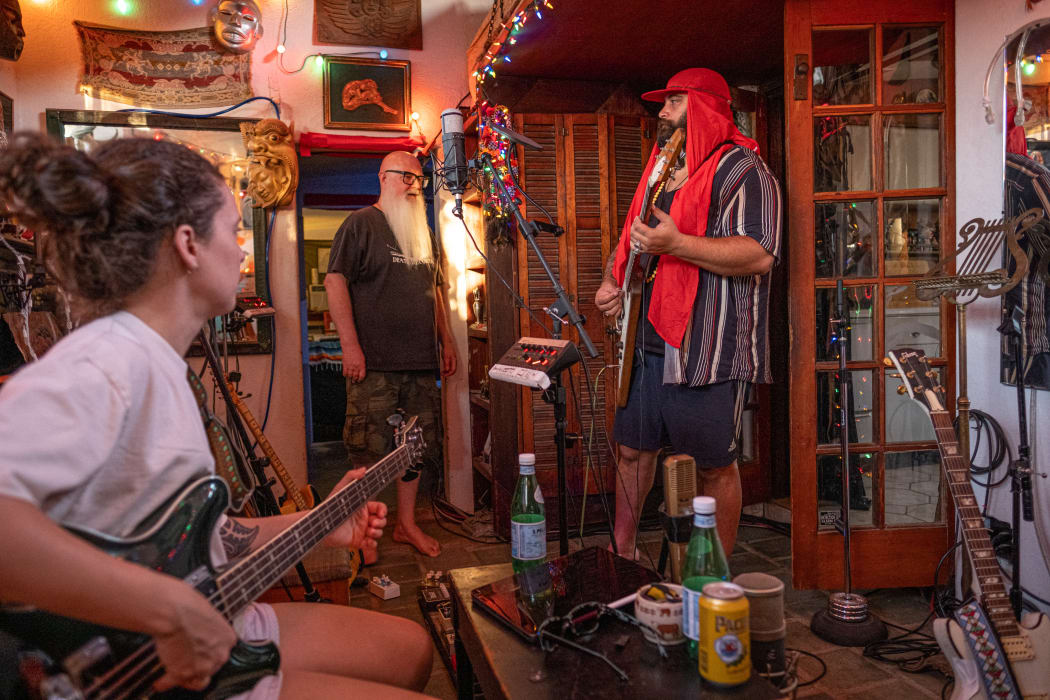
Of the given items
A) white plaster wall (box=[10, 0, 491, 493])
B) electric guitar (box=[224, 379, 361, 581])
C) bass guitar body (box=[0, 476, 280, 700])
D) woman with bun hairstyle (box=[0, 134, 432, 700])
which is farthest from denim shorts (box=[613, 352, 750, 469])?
white plaster wall (box=[10, 0, 491, 493])

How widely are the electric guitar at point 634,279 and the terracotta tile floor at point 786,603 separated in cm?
73

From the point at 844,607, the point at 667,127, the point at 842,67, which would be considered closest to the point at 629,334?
the point at 667,127

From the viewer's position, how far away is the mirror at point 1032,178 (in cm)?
210

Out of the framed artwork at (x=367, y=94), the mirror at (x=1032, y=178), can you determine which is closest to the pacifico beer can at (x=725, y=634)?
the mirror at (x=1032, y=178)

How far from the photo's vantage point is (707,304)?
2207mm

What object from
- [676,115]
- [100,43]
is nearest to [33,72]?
[100,43]

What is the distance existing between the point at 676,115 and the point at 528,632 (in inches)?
70.0

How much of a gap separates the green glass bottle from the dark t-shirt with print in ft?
7.34

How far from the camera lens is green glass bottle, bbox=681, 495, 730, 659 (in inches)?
44.7

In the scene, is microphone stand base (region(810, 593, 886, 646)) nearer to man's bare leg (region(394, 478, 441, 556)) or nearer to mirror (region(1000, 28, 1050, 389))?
mirror (region(1000, 28, 1050, 389))

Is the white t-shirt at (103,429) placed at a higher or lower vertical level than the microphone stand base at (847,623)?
higher

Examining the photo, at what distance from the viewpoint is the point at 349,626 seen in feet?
4.37

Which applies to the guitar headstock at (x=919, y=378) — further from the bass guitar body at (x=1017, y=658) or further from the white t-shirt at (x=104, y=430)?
the white t-shirt at (x=104, y=430)

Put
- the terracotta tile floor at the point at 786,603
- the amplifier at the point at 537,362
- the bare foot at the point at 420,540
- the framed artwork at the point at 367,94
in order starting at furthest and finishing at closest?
the framed artwork at the point at 367,94 < the bare foot at the point at 420,540 < the terracotta tile floor at the point at 786,603 < the amplifier at the point at 537,362
